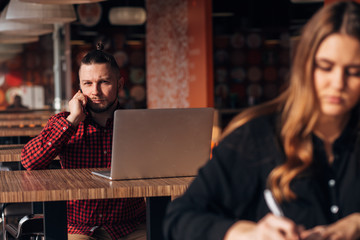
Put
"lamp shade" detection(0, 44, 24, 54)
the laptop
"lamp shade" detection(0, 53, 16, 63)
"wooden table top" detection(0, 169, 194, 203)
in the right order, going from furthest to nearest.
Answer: "lamp shade" detection(0, 53, 16, 63) → "lamp shade" detection(0, 44, 24, 54) → the laptop → "wooden table top" detection(0, 169, 194, 203)

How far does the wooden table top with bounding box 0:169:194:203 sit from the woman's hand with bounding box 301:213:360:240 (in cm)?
97

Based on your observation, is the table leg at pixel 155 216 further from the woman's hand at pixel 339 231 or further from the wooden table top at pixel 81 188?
the woman's hand at pixel 339 231

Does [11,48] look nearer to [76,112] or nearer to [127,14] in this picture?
[127,14]

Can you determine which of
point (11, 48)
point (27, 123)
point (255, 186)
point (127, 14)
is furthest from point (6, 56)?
point (255, 186)

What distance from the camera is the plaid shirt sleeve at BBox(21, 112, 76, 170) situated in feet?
8.44

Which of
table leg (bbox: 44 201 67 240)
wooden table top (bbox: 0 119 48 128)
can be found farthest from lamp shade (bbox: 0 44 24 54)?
table leg (bbox: 44 201 67 240)

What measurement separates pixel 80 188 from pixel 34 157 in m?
0.60

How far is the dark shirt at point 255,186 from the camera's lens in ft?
4.09

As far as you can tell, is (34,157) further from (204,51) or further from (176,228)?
(204,51)

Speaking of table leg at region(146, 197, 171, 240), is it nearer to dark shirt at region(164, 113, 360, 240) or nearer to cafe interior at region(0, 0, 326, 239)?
dark shirt at region(164, 113, 360, 240)

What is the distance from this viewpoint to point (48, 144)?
257 cm

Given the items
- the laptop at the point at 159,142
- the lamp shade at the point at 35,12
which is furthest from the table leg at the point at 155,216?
the lamp shade at the point at 35,12

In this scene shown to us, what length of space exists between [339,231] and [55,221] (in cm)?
124

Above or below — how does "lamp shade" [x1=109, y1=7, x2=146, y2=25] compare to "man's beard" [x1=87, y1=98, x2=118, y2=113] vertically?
above
